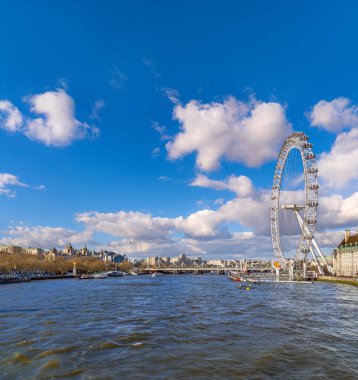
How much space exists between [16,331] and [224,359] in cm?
1563

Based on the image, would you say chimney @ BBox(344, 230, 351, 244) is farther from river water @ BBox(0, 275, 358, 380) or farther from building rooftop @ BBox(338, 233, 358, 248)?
river water @ BBox(0, 275, 358, 380)

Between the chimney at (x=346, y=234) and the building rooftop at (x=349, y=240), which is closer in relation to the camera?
the building rooftop at (x=349, y=240)

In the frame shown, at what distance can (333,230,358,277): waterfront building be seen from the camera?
11000cm

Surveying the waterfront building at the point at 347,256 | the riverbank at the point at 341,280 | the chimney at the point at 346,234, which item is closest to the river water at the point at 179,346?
the riverbank at the point at 341,280

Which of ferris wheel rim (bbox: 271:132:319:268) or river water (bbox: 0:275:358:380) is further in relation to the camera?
ferris wheel rim (bbox: 271:132:319:268)

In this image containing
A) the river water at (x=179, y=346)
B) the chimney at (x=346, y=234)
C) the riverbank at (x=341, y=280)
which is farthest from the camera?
the chimney at (x=346, y=234)

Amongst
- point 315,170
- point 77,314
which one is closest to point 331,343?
point 77,314

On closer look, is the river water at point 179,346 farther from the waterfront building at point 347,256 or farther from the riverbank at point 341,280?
the waterfront building at point 347,256

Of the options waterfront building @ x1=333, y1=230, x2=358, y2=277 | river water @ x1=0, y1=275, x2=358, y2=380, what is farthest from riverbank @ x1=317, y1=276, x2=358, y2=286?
river water @ x1=0, y1=275, x2=358, y2=380

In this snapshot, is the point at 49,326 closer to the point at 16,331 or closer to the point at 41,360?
the point at 16,331

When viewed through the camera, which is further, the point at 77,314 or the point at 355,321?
→ the point at 77,314

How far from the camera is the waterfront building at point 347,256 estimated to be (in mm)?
110000

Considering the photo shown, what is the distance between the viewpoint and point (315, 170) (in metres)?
92.3

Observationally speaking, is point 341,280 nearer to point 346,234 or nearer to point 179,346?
point 346,234
